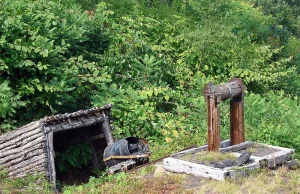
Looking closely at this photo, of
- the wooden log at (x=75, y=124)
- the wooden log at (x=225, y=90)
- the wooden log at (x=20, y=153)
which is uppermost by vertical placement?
the wooden log at (x=225, y=90)

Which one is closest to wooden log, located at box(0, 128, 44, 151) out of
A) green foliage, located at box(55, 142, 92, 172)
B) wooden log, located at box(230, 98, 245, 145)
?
green foliage, located at box(55, 142, 92, 172)

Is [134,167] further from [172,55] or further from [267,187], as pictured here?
[172,55]

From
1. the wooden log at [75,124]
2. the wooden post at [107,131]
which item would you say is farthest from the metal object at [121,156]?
the wooden log at [75,124]

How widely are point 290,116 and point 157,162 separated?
352 centimetres

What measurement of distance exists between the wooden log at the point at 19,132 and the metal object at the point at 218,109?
290 cm

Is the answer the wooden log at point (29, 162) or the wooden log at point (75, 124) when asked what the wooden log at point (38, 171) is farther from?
the wooden log at point (75, 124)

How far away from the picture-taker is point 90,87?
1143cm

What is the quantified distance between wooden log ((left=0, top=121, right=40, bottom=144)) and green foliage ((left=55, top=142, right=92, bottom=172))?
1.23 meters

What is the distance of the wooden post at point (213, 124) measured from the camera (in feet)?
27.2

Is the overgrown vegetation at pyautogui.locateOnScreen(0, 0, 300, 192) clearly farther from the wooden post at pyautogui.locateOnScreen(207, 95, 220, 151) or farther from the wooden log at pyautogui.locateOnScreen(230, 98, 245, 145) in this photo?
the wooden post at pyautogui.locateOnScreen(207, 95, 220, 151)

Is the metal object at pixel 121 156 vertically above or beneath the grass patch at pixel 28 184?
above

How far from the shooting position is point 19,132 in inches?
345

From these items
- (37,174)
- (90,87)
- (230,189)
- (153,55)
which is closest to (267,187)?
(230,189)

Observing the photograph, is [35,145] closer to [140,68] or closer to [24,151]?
[24,151]
